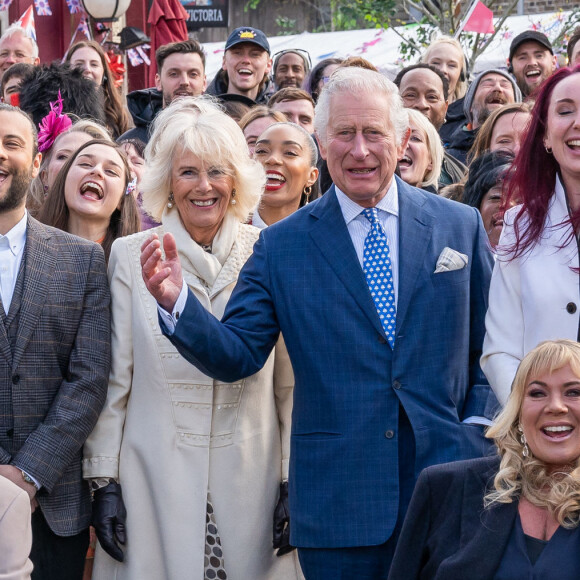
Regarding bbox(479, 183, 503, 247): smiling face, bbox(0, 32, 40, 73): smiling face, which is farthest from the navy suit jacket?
bbox(0, 32, 40, 73): smiling face

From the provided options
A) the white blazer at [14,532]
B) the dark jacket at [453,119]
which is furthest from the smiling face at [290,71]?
the white blazer at [14,532]

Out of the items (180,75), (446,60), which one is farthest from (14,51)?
(446,60)

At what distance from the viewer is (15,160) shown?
4.61 m

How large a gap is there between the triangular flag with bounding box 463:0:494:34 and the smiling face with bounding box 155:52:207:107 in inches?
155

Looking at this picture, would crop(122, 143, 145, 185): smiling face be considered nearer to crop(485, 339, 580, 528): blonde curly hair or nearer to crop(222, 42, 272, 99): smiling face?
crop(222, 42, 272, 99): smiling face

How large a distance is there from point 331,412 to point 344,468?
19cm

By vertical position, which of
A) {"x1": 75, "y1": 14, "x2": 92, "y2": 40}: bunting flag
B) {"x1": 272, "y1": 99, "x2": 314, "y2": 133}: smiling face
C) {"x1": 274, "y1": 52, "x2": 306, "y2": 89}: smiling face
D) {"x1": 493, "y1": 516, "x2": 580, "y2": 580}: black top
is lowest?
{"x1": 493, "y1": 516, "x2": 580, "y2": 580}: black top

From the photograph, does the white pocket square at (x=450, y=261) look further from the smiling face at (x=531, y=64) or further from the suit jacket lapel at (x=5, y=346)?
the smiling face at (x=531, y=64)

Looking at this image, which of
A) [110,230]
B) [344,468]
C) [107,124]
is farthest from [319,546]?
[107,124]

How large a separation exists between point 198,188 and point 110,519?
131 cm

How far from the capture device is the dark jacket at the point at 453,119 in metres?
8.23

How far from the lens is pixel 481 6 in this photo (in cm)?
1105

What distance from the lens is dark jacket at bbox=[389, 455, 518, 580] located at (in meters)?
3.49

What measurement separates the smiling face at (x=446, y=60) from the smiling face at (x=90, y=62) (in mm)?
2422
